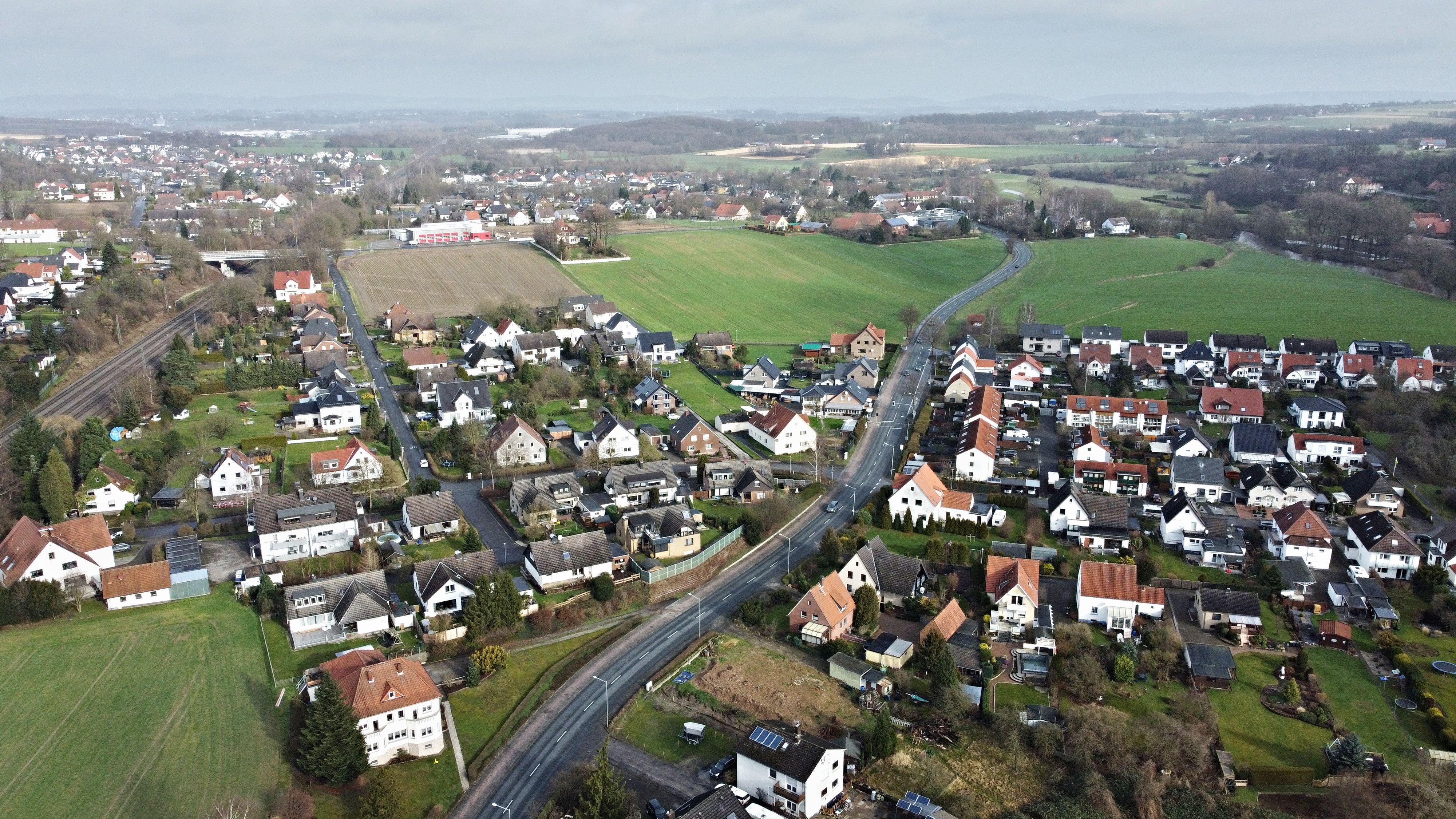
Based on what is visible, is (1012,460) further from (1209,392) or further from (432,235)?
(432,235)

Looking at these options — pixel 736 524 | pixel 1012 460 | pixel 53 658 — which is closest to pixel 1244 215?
pixel 1012 460

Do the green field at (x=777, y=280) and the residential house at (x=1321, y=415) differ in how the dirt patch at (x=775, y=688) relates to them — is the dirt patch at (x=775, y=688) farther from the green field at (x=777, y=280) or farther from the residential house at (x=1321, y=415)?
the green field at (x=777, y=280)

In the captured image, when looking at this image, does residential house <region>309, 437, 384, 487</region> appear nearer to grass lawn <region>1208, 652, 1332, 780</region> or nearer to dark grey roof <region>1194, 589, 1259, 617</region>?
dark grey roof <region>1194, 589, 1259, 617</region>

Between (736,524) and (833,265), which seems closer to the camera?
(736,524)

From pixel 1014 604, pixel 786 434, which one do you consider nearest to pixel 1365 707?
pixel 1014 604

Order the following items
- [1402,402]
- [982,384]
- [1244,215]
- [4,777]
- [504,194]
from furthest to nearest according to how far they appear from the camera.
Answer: [504,194], [1244,215], [982,384], [1402,402], [4,777]

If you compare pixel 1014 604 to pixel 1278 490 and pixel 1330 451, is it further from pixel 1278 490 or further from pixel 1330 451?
pixel 1330 451

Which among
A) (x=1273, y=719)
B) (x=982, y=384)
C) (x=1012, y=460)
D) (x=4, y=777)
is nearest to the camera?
(x=4, y=777)
